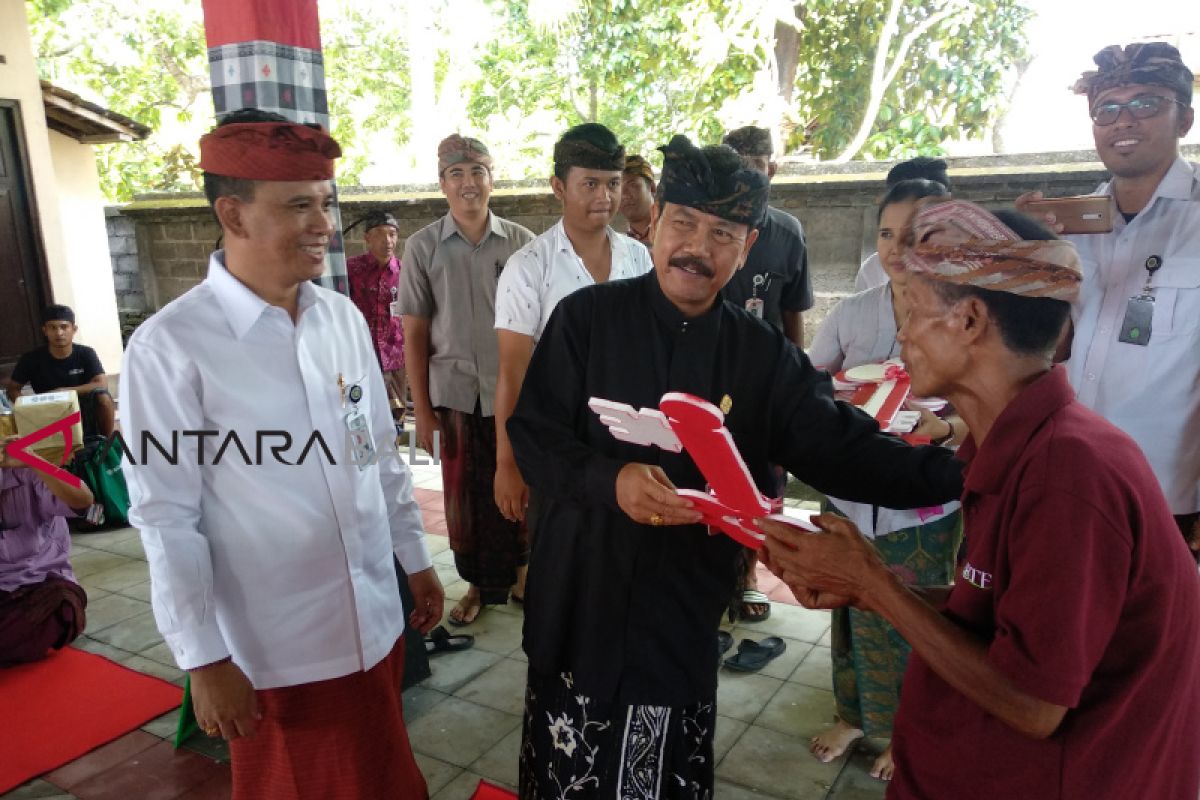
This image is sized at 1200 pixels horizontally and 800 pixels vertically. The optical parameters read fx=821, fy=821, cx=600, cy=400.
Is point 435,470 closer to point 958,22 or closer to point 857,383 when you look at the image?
point 857,383

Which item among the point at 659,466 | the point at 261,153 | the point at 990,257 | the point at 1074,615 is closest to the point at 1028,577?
the point at 1074,615

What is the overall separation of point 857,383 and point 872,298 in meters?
0.54

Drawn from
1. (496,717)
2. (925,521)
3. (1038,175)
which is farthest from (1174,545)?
(1038,175)

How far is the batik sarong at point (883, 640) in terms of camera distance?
263 cm

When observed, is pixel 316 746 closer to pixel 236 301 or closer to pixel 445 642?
pixel 236 301

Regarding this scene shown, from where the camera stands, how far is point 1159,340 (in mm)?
2465

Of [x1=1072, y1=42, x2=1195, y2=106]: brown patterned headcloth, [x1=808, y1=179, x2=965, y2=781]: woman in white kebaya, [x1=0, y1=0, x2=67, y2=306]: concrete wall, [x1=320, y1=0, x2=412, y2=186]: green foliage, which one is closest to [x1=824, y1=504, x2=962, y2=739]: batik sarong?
[x1=808, y1=179, x2=965, y2=781]: woman in white kebaya

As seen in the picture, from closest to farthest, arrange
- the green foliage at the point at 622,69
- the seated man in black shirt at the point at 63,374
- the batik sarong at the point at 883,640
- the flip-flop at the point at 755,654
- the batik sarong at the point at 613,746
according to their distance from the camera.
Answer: the batik sarong at the point at 613,746
the batik sarong at the point at 883,640
the flip-flop at the point at 755,654
the seated man in black shirt at the point at 63,374
the green foliage at the point at 622,69

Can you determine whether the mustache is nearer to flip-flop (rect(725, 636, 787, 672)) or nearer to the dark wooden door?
flip-flop (rect(725, 636, 787, 672))

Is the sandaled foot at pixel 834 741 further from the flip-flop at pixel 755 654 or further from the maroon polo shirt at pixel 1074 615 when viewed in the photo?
the maroon polo shirt at pixel 1074 615

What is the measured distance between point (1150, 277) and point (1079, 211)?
533mm

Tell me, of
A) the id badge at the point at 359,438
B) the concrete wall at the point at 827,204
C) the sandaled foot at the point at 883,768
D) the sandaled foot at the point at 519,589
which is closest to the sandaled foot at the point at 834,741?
the sandaled foot at the point at 883,768

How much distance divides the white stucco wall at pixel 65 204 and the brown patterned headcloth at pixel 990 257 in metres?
8.45

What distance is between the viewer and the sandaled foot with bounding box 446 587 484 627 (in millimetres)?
4016
